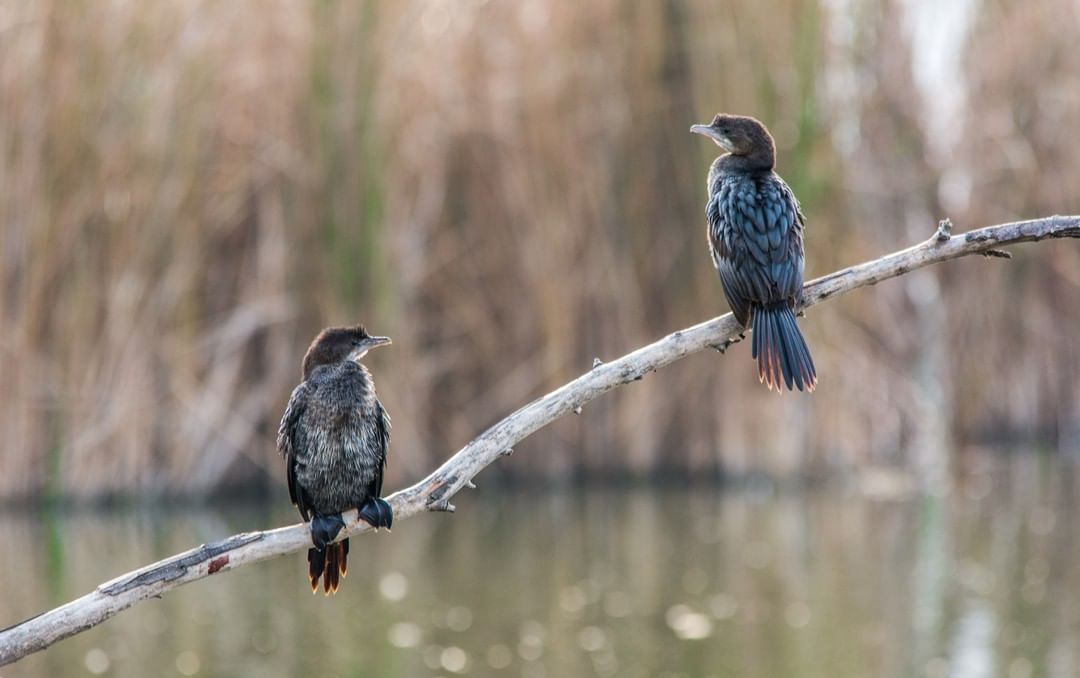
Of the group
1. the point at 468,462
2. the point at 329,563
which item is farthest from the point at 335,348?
the point at 468,462

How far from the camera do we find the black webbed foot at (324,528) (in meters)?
3.53

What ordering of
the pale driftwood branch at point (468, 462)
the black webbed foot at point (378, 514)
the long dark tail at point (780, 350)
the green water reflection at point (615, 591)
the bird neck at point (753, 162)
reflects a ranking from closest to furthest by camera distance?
the pale driftwood branch at point (468, 462)
the black webbed foot at point (378, 514)
the long dark tail at point (780, 350)
the bird neck at point (753, 162)
the green water reflection at point (615, 591)

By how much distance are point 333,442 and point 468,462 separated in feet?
2.48

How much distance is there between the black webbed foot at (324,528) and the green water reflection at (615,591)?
2900 millimetres

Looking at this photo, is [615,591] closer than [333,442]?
No

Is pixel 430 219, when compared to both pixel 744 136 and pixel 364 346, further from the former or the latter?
pixel 364 346

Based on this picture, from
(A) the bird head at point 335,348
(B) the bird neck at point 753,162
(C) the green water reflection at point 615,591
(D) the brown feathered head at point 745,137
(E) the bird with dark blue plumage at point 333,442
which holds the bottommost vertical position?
(C) the green water reflection at point 615,591

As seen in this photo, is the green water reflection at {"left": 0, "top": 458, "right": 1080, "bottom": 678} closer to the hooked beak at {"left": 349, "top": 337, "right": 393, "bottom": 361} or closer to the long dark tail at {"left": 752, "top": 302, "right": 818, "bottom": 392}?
the hooked beak at {"left": 349, "top": 337, "right": 393, "bottom": 361}

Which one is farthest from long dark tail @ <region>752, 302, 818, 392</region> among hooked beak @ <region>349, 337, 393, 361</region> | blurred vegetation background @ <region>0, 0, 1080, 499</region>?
blurred vegetation background @ <region>0, 0, 1080, 499</region>

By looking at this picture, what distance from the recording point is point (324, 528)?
12.0 feet

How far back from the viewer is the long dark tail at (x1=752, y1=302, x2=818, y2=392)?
4.04 meters

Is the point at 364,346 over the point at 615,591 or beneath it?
over

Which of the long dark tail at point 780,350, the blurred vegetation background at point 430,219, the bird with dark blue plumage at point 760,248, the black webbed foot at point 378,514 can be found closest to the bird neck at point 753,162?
the bird with dark blue plumage at point 760,248

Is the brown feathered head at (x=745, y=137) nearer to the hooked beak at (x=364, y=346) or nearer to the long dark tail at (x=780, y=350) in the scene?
the long dark tail at (x=780, y=350)
